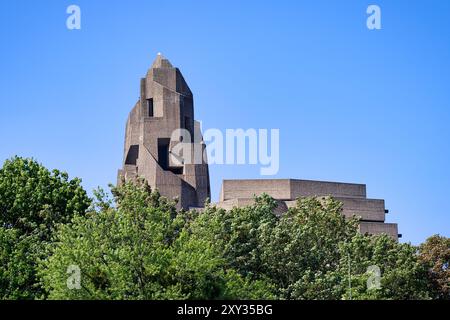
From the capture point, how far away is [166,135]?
90.4m

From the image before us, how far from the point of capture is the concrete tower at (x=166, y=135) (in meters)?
89.3

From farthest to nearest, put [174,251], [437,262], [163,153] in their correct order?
1. [163,153]
2. [437,262]
3. [174,251]

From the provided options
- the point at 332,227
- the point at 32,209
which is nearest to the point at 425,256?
the point at 332,227

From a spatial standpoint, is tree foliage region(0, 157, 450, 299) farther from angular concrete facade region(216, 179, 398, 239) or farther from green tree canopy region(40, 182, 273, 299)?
angular concrete facade region(216, 179, 398, 239)

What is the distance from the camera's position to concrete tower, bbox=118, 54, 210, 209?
89.3 m

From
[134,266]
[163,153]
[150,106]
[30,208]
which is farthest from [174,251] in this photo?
[150,106]

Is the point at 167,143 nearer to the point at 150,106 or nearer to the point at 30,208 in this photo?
the point at 150,106

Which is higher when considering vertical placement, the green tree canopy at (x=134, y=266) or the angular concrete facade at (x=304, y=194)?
the angular concrete facade at (x=304, y=194)

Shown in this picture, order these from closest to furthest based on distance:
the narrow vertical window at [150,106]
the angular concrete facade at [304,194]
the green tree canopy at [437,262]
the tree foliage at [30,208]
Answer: the tree foliage at [30,208] → the green tree canopy at [437,262] → the narrow vertical window at [150,106] → the angular concrete facade at [304,194]

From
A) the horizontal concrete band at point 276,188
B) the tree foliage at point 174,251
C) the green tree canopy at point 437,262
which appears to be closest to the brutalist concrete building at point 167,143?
the horizontal concrete band at point 276,188

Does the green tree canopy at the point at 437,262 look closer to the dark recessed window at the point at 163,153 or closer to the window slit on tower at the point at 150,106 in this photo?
the dark recessed window at the point at 163,153

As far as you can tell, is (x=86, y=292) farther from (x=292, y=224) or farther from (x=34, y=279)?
(x=292, y=224)

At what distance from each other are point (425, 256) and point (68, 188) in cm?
2944
